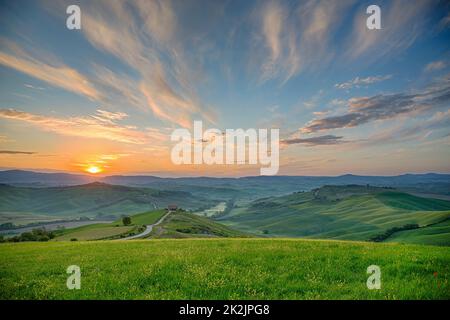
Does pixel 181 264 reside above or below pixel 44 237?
above

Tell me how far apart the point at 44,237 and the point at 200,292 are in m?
110

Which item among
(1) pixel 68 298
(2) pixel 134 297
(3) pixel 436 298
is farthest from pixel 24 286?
(3) pixel 436 298

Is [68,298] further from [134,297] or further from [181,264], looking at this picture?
[181,264]

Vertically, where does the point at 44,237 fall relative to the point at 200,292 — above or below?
below

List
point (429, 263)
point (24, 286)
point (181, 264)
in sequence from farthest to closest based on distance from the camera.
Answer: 1. point (181, 264)
2. point (429, 263)
3. point (24, 286)

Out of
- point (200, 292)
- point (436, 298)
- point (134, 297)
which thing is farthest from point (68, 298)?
point (436, 298)

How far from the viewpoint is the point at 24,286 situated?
11961 millimetres
